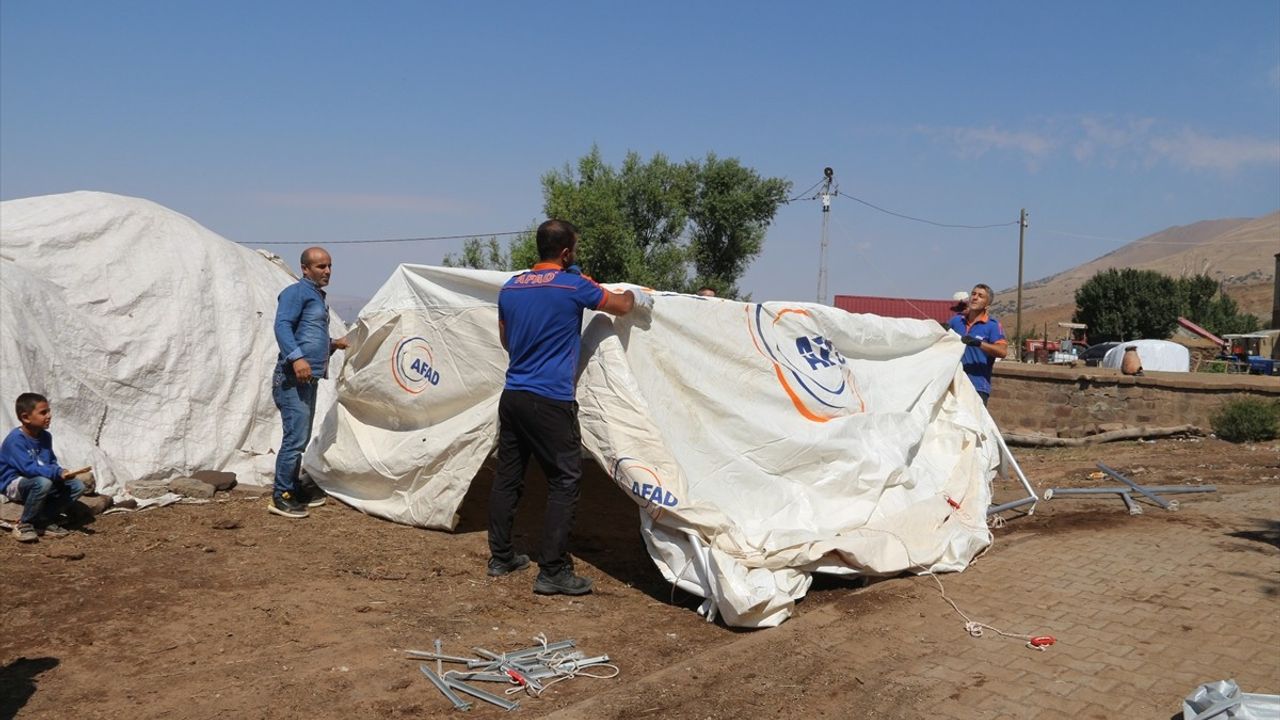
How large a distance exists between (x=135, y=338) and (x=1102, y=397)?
11500 millimetres

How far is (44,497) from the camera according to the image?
5129 millimetres

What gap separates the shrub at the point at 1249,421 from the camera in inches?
432

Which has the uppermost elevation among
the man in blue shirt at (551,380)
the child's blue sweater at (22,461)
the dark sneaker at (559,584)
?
the man in blue shirt at (551,380)

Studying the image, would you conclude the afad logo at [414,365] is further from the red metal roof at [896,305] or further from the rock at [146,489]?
the red metal roof at [896,305]

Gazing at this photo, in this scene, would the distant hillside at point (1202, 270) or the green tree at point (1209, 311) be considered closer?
the green tree at point (1209, 311)

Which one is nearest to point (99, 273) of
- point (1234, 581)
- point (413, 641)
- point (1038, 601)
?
point (413, 641)

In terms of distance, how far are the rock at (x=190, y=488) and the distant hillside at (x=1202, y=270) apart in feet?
167

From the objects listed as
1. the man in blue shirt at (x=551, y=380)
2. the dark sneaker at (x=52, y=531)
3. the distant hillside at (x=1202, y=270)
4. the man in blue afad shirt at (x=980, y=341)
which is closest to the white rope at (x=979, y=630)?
the man in blue shirt at (x=551, y=380)

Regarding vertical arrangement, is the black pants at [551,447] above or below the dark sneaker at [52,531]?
above

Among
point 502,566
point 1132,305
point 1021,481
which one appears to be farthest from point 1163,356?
point 1132,305

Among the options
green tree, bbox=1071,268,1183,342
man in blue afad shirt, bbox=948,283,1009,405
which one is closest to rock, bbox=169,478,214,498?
man in blue afad shirt, bbox=948,283,1009,405

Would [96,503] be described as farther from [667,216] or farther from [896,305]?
[896,305]

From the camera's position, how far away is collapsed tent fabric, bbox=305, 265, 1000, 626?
4398 millimetres

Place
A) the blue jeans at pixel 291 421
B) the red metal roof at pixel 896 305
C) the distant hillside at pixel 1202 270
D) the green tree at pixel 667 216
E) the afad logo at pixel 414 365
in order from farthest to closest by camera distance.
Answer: the distant hillside at pixel 1202 270
the red metal roof at pixel 896 305
the green tree at pixel 667 216
the blue jeans at pixel 291 421
the afad logo at pixel 414 365
